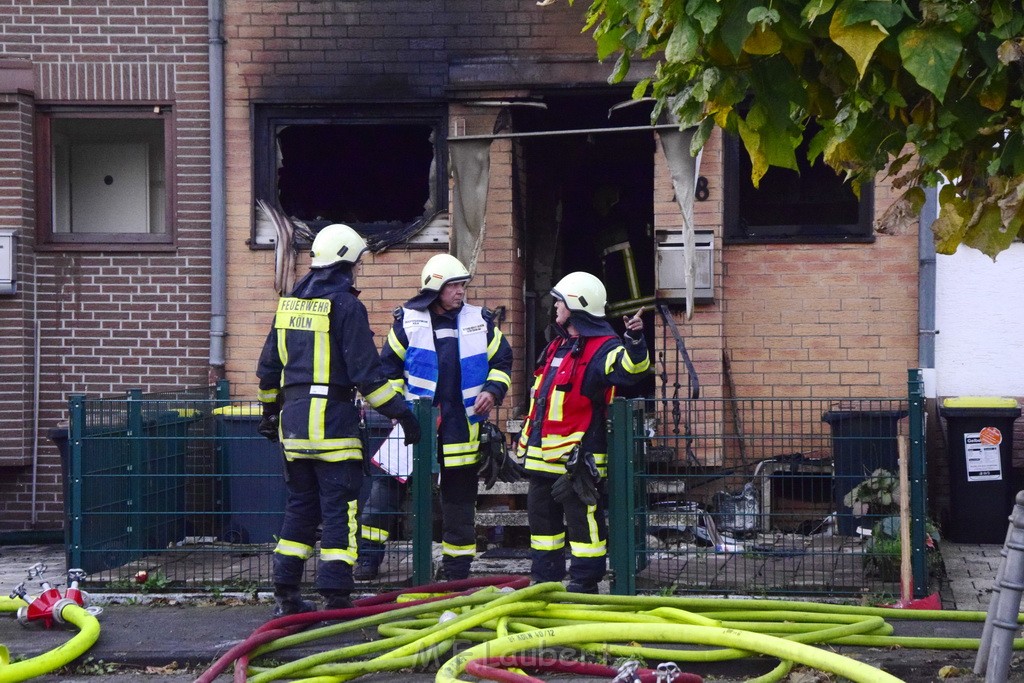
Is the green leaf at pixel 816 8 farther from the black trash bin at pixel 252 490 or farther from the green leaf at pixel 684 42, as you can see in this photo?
the black trash bin at pixel 252 490

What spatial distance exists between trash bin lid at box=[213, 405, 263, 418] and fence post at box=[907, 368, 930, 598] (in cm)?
402

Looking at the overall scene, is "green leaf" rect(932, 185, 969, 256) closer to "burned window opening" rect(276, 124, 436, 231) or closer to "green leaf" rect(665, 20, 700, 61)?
"green leaf" rect(665, 20, 700, 61)

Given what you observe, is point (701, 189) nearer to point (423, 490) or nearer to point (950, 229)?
point (423, 490)

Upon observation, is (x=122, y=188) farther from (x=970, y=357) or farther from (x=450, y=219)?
(x=970, y=357)

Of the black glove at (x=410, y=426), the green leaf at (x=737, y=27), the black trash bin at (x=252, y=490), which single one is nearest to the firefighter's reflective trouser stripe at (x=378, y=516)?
the black trash bin at (x=252, y=490)

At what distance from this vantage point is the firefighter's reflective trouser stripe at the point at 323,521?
645 cm

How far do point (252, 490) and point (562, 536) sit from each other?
1.82 meters

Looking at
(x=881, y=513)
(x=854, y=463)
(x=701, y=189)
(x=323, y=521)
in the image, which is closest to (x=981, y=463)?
(x=881, y=513)

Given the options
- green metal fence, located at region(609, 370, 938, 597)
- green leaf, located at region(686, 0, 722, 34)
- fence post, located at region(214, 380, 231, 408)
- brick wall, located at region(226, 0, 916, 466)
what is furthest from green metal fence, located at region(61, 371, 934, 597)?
green leaf, located at region(686, 0, 722, 34)

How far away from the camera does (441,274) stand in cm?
725

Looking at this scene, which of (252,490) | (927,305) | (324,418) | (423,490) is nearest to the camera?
(324,418)

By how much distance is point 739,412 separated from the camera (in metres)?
8.65

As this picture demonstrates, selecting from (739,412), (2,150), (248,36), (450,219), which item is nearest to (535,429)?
(739,412)

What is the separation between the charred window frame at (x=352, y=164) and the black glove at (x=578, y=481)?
3.17 meters
